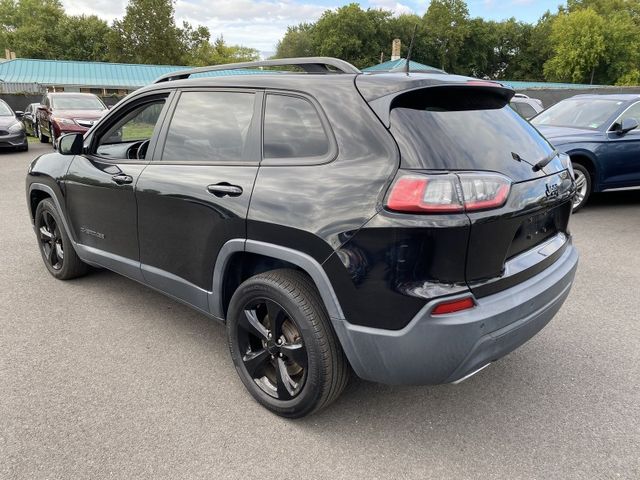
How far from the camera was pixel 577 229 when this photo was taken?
21.1 feet

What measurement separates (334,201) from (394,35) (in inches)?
3264

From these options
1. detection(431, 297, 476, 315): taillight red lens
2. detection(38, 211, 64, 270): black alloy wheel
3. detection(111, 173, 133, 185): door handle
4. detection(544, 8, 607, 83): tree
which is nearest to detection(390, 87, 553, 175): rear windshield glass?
detection(431, 297, 476, 315): taillight red lens

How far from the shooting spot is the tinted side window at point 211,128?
2.80m

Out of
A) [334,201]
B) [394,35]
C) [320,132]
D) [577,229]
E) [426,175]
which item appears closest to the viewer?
[426,175]

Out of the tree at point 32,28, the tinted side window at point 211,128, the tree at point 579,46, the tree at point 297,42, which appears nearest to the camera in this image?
the tinted side window at point 211,128

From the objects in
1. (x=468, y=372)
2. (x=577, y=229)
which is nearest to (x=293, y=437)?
(x=468, y=372)

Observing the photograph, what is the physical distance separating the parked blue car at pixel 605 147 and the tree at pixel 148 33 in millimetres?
64992

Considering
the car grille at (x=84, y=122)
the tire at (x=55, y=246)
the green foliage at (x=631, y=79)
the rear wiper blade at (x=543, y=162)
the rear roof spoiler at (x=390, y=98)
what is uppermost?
the green foliage at (x=631, y=79)

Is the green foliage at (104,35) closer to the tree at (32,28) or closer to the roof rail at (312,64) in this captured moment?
the tree at (32,28)

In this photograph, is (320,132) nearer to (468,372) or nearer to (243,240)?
(243,240)

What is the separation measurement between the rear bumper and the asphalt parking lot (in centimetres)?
48

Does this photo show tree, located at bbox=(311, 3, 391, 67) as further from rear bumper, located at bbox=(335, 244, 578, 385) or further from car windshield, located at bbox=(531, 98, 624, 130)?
rear bumper, located at bbox=(335, 244, 578, 385)

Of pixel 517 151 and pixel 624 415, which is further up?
pixel 517 151

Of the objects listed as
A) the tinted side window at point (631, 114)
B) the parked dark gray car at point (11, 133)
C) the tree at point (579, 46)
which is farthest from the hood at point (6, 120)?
the tree at point (579, 46)
